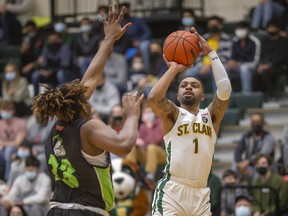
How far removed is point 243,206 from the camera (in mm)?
13258

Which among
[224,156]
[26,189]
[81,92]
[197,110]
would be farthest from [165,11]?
[81,92]

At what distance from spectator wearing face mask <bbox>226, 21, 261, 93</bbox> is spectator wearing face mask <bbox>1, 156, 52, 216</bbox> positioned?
388 centimetres

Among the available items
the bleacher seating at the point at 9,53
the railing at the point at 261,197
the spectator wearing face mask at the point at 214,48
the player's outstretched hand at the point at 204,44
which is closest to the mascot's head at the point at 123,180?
the railing at the point at 261,197

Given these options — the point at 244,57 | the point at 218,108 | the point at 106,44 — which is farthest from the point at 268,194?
the point at 106,44

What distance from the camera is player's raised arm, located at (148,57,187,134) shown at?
8.76 metres

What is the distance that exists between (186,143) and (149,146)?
614cm

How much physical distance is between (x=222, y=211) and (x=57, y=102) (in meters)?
6.52

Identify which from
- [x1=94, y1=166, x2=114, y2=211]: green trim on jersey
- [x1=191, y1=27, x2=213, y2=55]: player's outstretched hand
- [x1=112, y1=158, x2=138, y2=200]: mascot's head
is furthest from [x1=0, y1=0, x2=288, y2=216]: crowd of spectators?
[x1=94, y1=166, x2=114, y2=211]: green trim on jersey

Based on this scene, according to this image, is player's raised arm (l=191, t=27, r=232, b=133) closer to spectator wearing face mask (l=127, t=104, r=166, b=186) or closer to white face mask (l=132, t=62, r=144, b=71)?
spectator wearing face mask (l=127, t=104, r=166, b=186)

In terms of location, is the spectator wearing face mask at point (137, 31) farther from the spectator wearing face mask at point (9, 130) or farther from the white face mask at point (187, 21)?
the spectator wearing face mask at point (9, 130)

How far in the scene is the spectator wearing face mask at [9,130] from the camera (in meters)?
16.3

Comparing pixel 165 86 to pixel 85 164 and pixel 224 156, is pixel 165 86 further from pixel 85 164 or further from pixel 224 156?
pixel 224 156

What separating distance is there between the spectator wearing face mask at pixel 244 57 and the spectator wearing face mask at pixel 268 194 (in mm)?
3215

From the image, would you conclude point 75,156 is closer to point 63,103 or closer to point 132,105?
point 63,103
